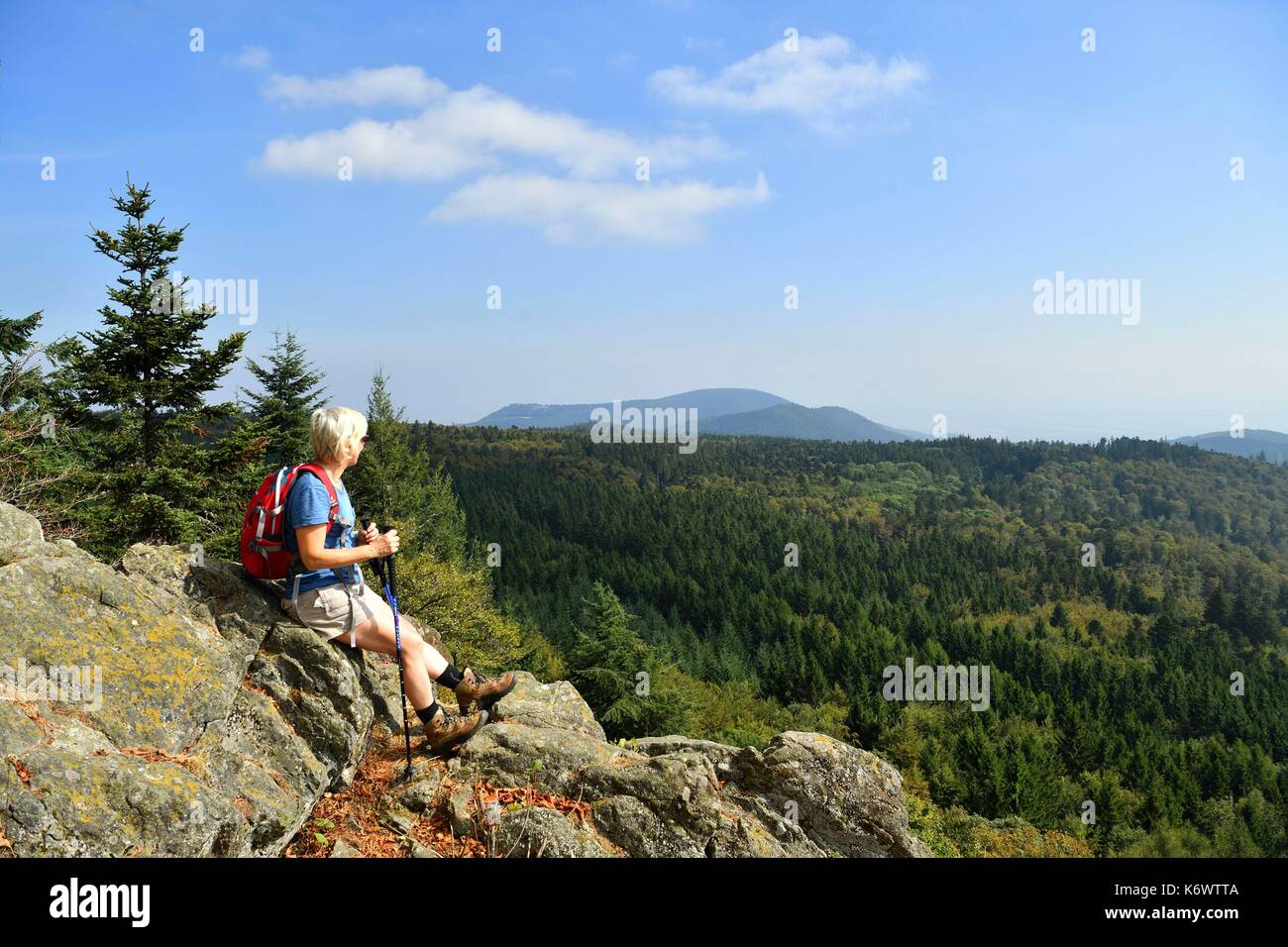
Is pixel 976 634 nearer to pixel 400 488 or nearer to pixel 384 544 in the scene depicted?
pixel 400 488

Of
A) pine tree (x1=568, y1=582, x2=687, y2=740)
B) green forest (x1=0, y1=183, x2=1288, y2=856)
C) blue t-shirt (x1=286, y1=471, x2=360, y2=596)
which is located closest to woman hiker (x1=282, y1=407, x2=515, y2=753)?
blue t-shirt (x1=286, y1=471, x2=360, y2=596)

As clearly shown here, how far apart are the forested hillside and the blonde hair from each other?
1506 inches

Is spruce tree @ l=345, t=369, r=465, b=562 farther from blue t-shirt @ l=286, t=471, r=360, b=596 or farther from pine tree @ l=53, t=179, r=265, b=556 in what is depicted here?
blue t-shirt @ l=286, t=471, r=360, b=596

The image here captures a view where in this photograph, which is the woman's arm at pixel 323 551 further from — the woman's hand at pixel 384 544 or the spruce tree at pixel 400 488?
the spruce tree at pixel 400 488

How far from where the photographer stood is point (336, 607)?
21.8 ft

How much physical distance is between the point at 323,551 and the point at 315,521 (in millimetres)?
261

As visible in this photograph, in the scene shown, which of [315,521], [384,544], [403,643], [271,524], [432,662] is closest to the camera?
[315,521]

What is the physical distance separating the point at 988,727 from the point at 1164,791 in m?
15.8

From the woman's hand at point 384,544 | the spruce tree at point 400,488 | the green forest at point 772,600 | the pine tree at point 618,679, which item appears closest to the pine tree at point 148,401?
the green forest at point 772,600

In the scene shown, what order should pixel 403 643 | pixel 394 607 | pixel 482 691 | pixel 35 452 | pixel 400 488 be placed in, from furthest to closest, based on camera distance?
1. pixel 400 488
2. pixel 35 452
3. pixel 482 691
4. pixel 394 607
5. pixel 403 643

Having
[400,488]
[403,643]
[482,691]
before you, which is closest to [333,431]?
[403,643]

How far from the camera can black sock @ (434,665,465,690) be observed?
7.19 metres

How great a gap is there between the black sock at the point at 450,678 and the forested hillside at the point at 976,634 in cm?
3660

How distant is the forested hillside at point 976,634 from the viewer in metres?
64.9
